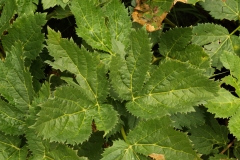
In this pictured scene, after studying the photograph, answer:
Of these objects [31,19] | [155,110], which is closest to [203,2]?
[155,110]

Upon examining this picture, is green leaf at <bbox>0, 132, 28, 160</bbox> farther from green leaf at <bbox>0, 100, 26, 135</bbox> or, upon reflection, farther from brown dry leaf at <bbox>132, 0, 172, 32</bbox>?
brown dry leaf at <bbox>132, 0, 172, 32</bbox>

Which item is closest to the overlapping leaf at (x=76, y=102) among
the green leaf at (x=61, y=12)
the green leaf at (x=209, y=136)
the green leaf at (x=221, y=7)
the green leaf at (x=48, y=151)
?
the green leaf at (x=48, y=151)

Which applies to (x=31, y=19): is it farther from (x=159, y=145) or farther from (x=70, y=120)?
(x=159, y=145)

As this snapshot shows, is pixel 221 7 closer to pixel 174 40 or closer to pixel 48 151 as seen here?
pixel 174 40

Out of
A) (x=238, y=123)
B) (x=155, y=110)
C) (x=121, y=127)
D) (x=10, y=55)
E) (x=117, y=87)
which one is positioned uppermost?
(x=10, y=55)

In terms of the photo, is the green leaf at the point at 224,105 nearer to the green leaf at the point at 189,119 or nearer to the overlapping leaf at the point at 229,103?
the overlapping leaf at the point at 229,103

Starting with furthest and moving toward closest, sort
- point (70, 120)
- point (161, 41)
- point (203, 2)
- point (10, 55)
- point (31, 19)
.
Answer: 1. point (203, 2)
2. point (161, 41)
3. point (31, 19)
4. point (10, 55)
5. point (70, 120)

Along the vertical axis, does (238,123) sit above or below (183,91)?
below
